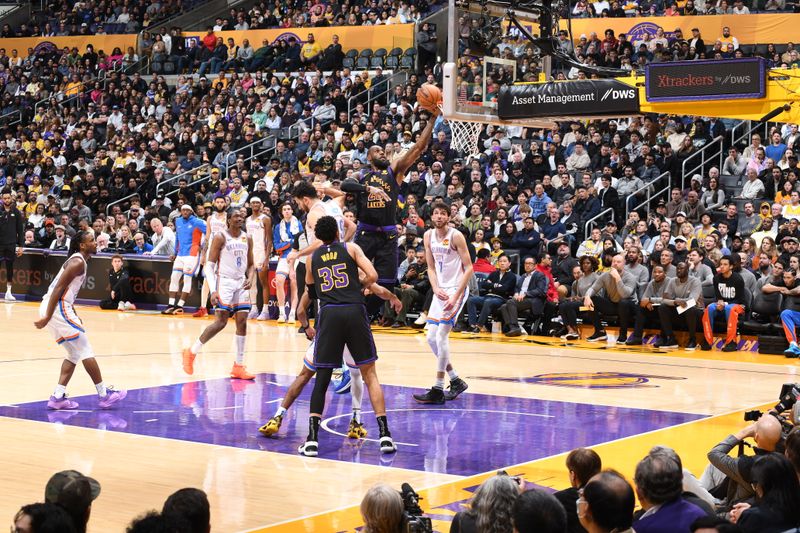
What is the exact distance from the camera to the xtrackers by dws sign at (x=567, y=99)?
580 inches

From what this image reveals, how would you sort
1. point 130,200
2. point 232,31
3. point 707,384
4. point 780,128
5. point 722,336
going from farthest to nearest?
point 232,31 → point 130,200 → point 780,128 → point 722,336 → point 707,384

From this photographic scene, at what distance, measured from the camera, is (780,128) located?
20859 mm

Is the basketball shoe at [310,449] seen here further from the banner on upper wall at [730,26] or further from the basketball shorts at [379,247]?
the banner on upper wall at [730,26]

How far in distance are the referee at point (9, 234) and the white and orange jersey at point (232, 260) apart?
11471 millimetres

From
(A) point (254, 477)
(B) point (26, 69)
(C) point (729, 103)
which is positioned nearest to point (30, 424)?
(A) point (254, 477)

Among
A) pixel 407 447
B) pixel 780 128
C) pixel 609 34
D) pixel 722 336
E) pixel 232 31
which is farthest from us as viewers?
pixel 232 31

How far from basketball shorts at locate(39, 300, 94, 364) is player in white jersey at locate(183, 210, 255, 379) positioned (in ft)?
7.55

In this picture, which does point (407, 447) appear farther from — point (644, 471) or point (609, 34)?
point (609, 34)

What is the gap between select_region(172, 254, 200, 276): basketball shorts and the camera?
854 inches

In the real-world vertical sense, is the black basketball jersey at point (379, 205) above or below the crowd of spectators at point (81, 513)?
above

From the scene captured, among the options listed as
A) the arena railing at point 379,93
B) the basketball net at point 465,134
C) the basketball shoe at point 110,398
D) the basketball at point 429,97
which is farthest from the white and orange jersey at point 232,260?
the arena railing at point 379,93

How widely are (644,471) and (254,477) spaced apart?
3952mm

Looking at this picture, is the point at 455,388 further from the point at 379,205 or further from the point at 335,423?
the point at 379,205

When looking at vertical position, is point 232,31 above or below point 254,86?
above
